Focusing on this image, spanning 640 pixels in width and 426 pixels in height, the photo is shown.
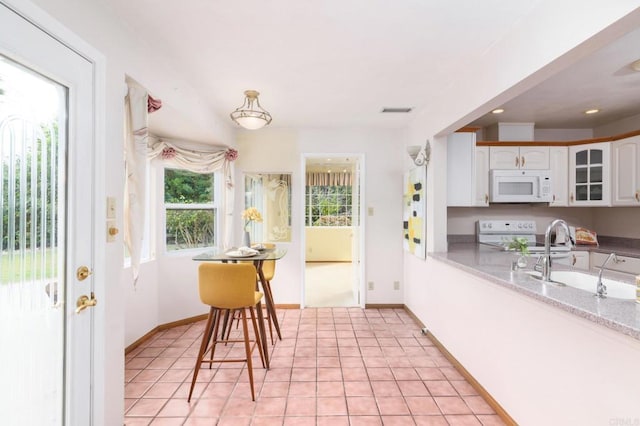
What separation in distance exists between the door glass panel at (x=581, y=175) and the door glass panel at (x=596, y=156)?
122mm

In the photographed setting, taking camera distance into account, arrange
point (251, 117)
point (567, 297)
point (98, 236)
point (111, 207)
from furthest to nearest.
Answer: point (251, 117) → point (111, 207) → point (98, 236) → point (567, 297)

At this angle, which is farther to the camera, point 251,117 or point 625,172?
point 625,172

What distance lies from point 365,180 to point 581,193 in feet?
8.37

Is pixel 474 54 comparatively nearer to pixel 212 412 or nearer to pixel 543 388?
pixel 543 388

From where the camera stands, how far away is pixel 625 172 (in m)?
3.30

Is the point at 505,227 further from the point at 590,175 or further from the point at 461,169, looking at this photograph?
the point at 461,169

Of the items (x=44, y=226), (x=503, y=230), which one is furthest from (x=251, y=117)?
(x=503, y=230)

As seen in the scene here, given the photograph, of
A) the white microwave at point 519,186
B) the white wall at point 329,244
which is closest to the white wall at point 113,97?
the white microwave at point 519,186

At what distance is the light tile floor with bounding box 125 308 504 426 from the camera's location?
6.42ft

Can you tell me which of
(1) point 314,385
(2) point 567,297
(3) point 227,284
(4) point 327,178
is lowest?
(1) point 314,385

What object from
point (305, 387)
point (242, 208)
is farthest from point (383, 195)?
point (305, 387)

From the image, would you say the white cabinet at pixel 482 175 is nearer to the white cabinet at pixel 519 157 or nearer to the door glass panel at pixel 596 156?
the white cabinet at pixel 519 157

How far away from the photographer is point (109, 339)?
5.51ft

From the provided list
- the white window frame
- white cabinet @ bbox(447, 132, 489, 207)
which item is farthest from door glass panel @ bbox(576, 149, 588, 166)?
the white window frame
